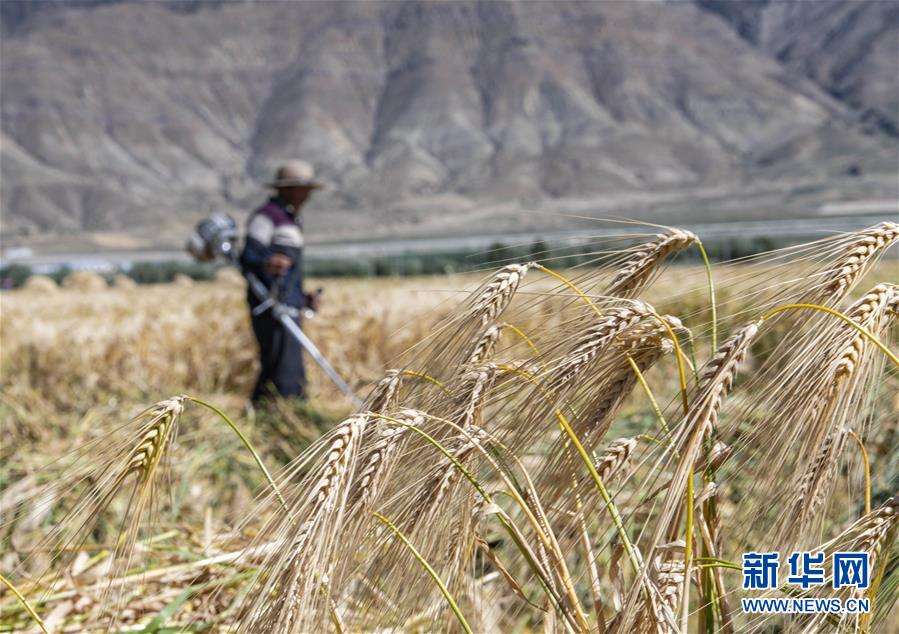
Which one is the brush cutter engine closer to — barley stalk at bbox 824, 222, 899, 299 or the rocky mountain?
barley stalk at bbox 824, 222, 899, 299

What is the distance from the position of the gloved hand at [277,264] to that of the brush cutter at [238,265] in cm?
→ 17

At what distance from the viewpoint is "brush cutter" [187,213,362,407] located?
5.73 metres

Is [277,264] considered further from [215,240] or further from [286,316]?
[215,240]

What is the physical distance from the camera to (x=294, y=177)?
5969mm

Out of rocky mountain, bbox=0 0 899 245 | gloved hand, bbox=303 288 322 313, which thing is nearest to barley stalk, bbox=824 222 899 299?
gloved hand, bbox=303 288 322 313

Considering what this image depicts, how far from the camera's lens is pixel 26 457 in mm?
4082

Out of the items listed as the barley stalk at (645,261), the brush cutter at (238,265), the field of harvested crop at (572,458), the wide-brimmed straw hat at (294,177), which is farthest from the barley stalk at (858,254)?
the wide-brimmed straw hat at (294,177)

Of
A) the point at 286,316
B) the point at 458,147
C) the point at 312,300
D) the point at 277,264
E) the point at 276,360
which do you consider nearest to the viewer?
the point at 277,264

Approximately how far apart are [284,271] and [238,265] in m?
0.53

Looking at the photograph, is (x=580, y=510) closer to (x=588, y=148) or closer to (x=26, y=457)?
(x=26, y=457)

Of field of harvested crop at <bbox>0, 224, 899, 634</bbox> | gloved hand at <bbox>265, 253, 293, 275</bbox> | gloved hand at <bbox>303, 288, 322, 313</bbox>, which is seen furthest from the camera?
gloved hand at <bbox>303, 288, 322, 313</bbox>

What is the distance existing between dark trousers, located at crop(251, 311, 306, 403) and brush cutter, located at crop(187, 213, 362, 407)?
62 millimetres

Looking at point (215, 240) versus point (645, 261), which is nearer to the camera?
point (645, 261)

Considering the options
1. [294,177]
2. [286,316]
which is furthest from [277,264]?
[294,177]
